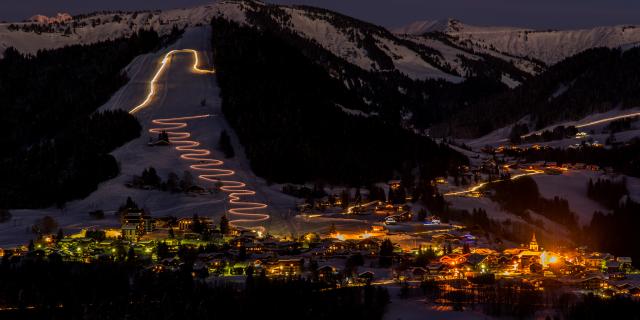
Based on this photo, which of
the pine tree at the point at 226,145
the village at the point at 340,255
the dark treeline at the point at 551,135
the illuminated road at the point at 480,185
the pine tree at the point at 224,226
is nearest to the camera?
the village at the point at 340,255

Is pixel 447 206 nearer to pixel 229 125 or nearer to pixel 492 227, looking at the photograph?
pixel 492 227

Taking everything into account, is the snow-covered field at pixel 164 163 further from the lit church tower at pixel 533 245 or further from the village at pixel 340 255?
the lit church tower at pixel 533 245

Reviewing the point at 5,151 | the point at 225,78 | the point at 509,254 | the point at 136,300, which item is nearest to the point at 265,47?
the point at 225,78

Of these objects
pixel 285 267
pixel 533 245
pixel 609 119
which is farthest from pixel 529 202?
pixel 609 119

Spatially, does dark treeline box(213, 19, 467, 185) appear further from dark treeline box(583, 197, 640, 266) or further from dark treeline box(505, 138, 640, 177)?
dark treeline box(583, 197, 640, 266)

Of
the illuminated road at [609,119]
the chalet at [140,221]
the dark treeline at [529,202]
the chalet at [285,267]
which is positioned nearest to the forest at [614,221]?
the dark treeline at [529,202]

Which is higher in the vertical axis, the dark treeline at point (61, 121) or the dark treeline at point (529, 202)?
the dark treeline at point (61, 121)

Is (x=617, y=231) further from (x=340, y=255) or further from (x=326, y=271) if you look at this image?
(x=326, y=271)
